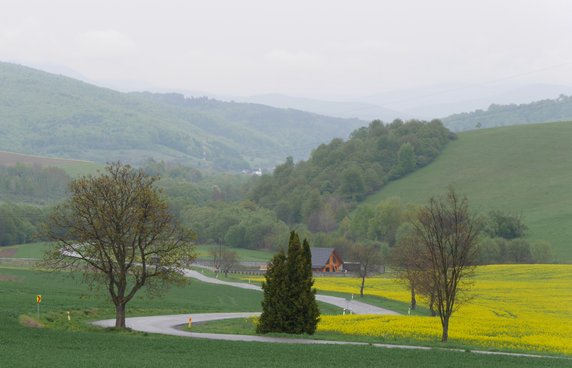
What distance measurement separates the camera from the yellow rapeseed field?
48438 millimetres

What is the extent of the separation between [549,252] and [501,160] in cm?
6684

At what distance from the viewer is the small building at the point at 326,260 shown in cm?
13600

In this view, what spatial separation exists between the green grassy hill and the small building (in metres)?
29.7

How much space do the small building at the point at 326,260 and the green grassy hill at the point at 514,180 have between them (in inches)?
1168

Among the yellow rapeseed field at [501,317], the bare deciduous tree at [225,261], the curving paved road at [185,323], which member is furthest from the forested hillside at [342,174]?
the curving paved road at [185,323]

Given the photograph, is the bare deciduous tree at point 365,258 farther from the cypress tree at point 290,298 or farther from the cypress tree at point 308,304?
→ the cypress tree at point 290,298

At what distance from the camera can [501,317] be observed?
197ft

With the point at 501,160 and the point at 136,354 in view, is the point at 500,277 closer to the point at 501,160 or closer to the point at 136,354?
the point at 136,354

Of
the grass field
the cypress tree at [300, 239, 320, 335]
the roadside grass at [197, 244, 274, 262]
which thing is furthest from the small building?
the cypress tree at [300, 239, 320, 335]

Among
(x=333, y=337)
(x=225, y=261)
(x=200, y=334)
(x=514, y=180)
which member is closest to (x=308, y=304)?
(x=333, y=337)

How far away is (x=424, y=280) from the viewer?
205ft

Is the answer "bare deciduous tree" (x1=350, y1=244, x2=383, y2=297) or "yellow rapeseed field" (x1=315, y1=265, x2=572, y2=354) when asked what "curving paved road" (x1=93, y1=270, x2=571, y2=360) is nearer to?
"yellow rapeseed field" (x1=315, y1=265, x2=572, y2=354)

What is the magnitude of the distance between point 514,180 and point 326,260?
55.2m

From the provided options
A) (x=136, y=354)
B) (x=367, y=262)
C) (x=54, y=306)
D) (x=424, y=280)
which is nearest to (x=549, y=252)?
(x=367, y=262)
